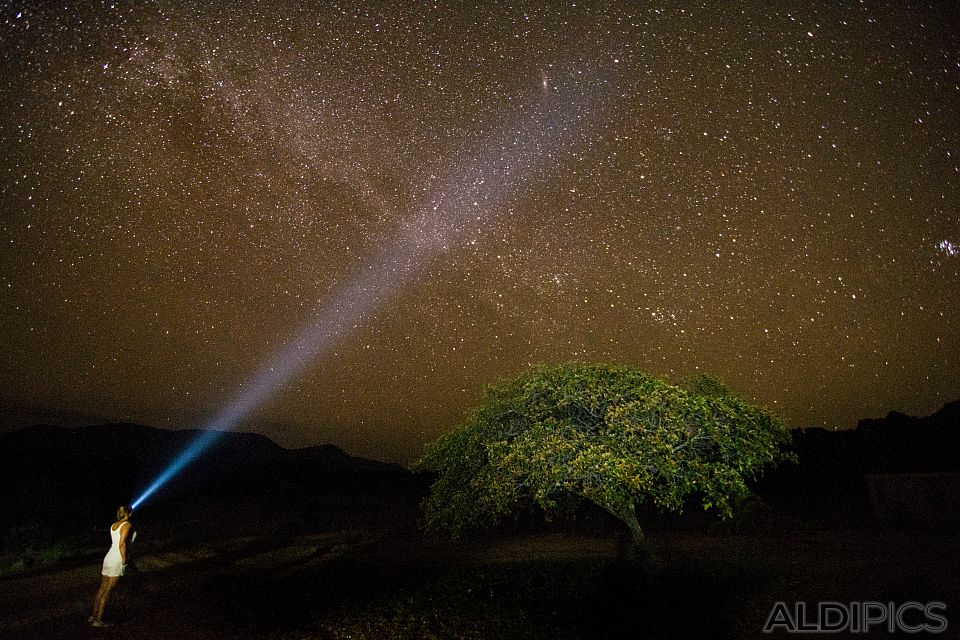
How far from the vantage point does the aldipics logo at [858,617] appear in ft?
26.9

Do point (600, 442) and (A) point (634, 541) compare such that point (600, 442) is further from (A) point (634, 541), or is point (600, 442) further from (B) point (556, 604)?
(A) point (634, 541)

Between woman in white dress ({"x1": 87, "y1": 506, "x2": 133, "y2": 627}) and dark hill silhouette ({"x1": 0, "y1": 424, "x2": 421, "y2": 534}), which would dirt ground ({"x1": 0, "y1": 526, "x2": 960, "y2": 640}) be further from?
dark hill silhouette ({"x1": 0, "y1": 424, "x2": 421, "y2": 534})

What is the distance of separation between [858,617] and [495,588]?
762 centimetres

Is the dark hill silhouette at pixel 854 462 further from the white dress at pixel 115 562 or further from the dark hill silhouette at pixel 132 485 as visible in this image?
the dark hill silhouette at pixel 132 485

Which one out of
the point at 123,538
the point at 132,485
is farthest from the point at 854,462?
the point at 132,485

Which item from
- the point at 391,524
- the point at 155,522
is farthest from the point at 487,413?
→ the point at 155,522

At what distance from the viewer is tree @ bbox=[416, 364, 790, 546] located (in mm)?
11031

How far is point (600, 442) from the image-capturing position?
11.6m

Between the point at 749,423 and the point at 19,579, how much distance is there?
69.5 feet

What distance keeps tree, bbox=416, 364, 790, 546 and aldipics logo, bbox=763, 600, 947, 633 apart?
2225 millimetres

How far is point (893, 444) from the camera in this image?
39.4 m

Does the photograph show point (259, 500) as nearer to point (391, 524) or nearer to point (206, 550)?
point (391, 524)

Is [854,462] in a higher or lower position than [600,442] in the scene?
lower

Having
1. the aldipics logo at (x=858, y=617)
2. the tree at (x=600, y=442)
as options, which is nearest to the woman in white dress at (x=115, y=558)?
the tree at (x=600, y=442)
